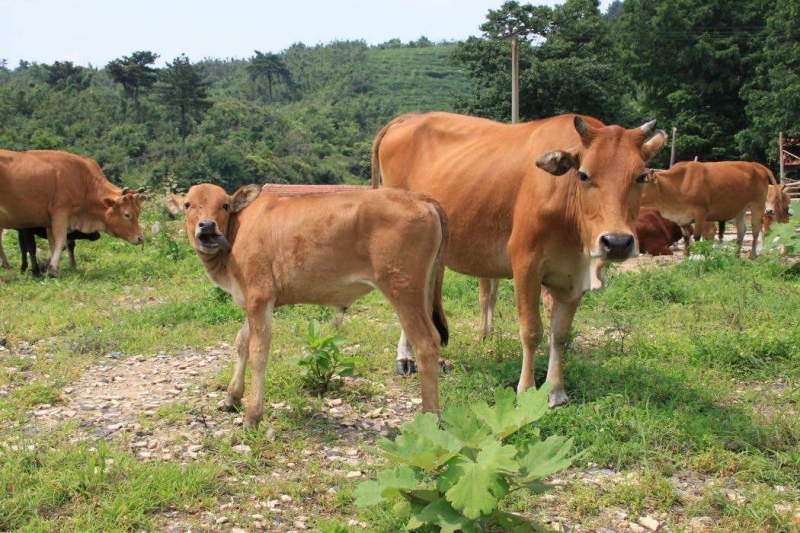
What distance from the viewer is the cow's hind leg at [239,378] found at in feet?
17.9

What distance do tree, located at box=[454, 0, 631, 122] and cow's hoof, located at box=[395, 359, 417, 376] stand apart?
35995mm

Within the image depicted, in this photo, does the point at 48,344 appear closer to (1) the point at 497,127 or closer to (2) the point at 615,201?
(1) the point at 497,127

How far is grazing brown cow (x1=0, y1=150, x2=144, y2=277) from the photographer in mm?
11273

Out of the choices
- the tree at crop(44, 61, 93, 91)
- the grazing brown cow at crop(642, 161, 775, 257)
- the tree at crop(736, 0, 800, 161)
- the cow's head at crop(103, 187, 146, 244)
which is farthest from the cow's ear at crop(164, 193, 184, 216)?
the tree at crop(44, 61, 93, 91)

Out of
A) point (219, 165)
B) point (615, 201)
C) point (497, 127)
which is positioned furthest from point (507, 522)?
point (219, 165)

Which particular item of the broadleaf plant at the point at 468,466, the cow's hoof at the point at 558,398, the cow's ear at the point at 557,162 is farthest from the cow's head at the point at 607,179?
the broadleaf plant at the point at 468,466

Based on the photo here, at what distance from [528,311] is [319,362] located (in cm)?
175

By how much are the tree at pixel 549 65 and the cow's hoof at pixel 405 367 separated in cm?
3600

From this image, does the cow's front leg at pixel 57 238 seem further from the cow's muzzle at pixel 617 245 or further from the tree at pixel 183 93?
the tree at pixel 183 93

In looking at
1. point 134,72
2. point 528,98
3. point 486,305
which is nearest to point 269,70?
point 134,72

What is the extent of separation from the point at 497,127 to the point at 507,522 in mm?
4311

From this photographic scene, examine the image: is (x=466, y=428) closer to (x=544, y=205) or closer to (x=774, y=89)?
(x=544, y=205)

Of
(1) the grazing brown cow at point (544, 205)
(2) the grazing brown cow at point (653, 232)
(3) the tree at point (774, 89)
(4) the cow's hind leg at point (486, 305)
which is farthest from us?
(3) the tree at point (774, 89)

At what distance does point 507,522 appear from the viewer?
3.45 meters
